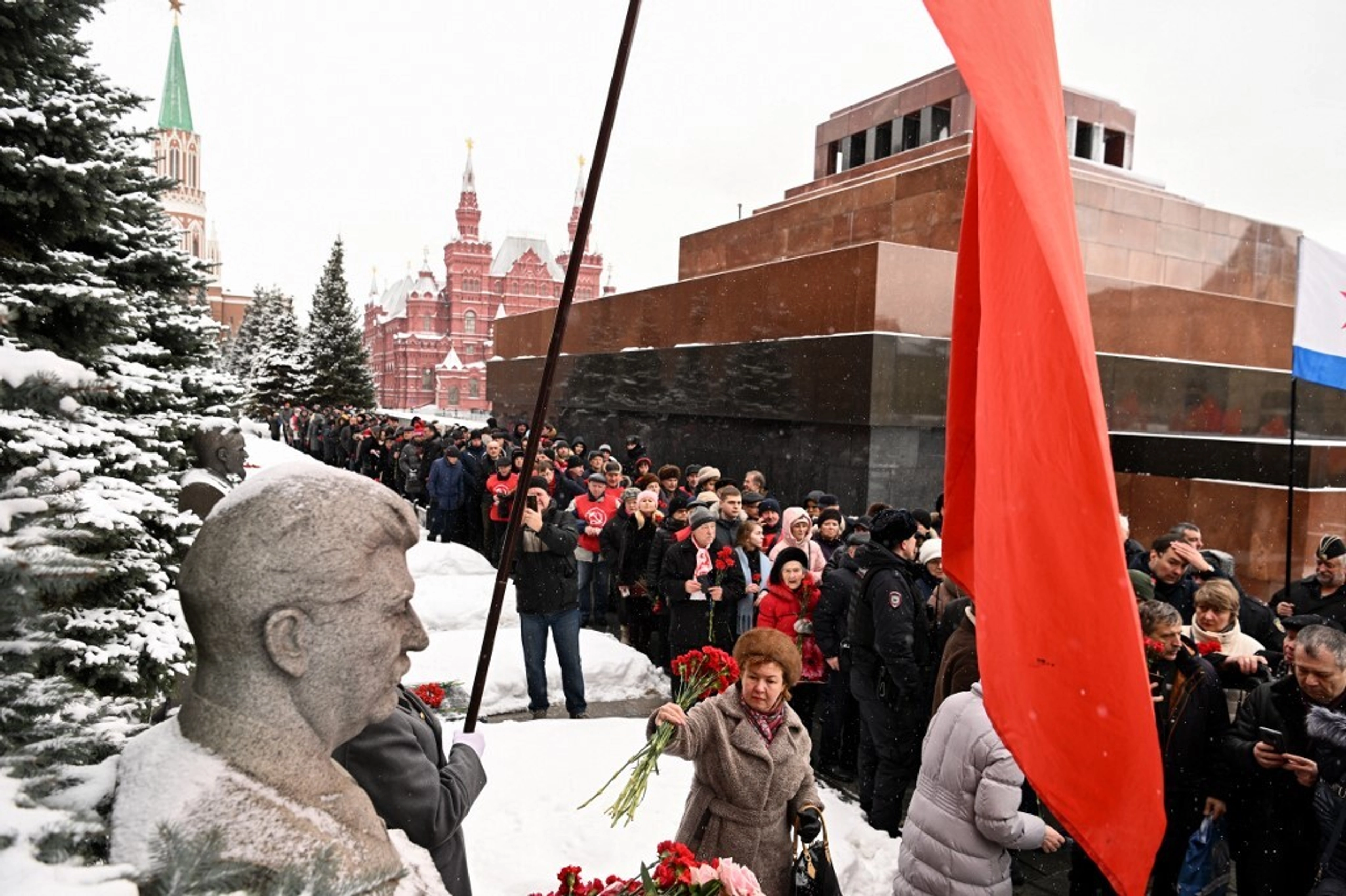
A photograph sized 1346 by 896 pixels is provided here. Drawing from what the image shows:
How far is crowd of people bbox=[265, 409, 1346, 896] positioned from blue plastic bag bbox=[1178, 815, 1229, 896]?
0.06 m

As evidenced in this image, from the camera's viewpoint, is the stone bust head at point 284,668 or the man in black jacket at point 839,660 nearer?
the stone bust head at point 284,668

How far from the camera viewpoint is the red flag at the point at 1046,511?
1.74 metres

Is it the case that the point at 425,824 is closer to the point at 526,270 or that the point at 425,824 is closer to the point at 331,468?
the point at 331,468

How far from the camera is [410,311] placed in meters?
70.4

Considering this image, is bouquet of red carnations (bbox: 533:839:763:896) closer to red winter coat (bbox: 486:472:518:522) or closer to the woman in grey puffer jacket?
the woman in grey puffer jacket

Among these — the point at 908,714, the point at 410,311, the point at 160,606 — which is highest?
the point at 410,311

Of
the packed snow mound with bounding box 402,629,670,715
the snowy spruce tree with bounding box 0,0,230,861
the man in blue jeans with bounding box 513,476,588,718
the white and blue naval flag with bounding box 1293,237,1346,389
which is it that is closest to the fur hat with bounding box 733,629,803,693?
the snowy spruce tree with bounding box 0,0,230,861

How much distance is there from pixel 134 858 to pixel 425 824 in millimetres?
1225

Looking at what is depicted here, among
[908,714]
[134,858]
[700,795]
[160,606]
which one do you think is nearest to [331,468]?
[134,858]

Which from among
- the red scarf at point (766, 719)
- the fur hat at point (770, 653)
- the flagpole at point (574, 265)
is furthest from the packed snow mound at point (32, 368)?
the red scarf at point (766, 719)

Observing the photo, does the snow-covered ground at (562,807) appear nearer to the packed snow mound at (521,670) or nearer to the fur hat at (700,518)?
the packed snow mound at (521,670)

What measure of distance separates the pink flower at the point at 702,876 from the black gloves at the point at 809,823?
1.03 metres

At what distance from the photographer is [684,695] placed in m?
3.25

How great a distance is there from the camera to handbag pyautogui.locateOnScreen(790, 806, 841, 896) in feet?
9.58
